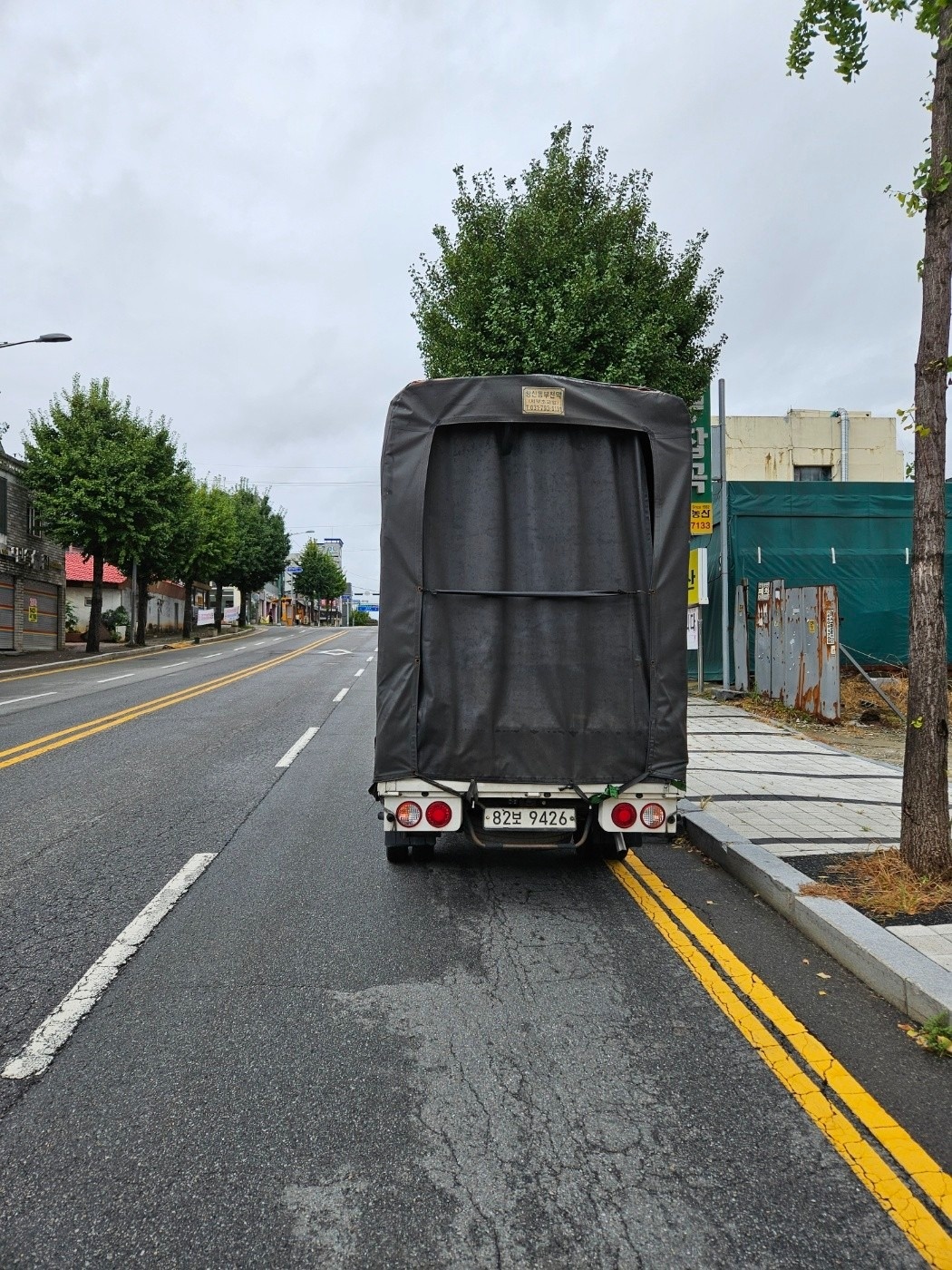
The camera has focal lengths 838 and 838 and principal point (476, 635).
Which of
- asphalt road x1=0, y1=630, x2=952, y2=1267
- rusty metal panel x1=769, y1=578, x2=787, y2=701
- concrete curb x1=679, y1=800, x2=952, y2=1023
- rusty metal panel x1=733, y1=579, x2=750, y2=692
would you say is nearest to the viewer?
asphalt road x1=0, y1=630, x2=952, y2=1267

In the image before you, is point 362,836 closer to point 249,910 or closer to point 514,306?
point 249,910

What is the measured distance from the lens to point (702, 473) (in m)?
14.2

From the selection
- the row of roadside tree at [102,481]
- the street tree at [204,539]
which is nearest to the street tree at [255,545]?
the street tree at [204,539]

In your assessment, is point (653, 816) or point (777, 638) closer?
point (653, 816)

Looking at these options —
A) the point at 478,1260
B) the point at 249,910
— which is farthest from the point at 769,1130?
the point at 249,910

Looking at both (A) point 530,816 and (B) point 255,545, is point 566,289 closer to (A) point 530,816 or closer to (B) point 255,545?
(A) point 530,816

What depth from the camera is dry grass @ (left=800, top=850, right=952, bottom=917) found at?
14.6 feet

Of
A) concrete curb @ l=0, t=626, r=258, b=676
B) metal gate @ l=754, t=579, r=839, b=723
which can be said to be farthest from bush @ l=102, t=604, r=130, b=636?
metal gate @ l=754, t=579, r=839, b=723

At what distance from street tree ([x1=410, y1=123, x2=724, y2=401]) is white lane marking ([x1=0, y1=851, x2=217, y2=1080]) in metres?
11.3

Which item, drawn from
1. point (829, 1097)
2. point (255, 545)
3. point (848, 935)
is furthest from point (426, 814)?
point (255, 545)

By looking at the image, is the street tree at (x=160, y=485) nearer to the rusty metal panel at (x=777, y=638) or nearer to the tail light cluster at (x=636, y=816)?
the rusty metal panel at (x=777, y=638)

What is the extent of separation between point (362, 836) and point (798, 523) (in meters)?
13.0

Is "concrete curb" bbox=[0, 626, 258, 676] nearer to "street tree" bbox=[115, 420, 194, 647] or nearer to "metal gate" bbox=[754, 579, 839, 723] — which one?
"street tree" bbox=[115, 420, 194, 647]

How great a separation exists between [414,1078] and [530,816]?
1913 millimetres
